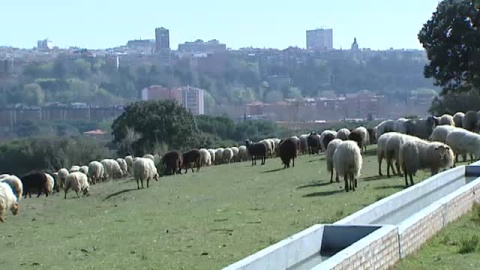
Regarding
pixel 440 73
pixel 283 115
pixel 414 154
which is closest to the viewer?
pixel 414 154

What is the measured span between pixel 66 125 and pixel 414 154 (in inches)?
5694

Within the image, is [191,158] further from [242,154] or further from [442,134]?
[442,134]

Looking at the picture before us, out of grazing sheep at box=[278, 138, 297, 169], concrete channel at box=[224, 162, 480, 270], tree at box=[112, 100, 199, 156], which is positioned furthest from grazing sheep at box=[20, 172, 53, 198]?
concrete channel at box=[224, 162, 480, 270]

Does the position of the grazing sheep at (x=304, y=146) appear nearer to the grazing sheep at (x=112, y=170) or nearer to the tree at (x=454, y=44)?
the tree at (x=454, y=44)

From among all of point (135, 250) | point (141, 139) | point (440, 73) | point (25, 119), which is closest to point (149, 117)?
point (141, 139)

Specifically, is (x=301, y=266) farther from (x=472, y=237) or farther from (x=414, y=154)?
(x=414, y=154)

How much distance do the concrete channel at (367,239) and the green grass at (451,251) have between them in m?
0.14

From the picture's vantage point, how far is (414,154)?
27109 mm

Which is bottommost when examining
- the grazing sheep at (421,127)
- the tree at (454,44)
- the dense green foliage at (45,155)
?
the dense green foliage at (45,155)

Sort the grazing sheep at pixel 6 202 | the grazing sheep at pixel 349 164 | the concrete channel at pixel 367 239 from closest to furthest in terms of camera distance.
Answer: the concrete channel at pixel 367 239 → the grazing sheep at pixel 349 164 → the grazing sheep at pixel 6 202

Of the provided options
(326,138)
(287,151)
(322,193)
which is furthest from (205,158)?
(322,193)

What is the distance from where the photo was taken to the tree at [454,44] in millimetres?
52375

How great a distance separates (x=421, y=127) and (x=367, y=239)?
37.9m

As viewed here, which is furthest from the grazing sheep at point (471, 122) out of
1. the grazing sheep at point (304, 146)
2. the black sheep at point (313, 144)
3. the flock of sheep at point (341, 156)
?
the grazing sheep at point (304, 146)
